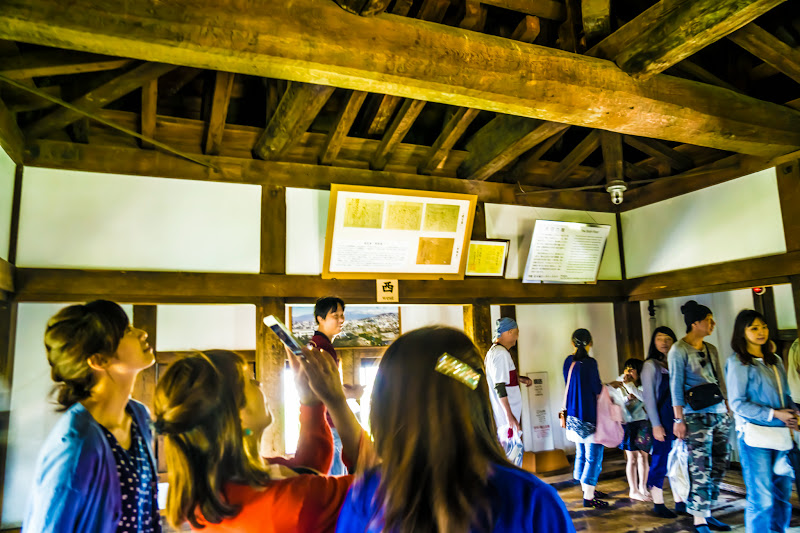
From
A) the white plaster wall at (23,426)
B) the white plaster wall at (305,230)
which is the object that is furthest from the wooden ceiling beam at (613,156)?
the white plaster wall at (23,426)

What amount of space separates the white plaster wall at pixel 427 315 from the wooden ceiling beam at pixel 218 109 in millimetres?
3426

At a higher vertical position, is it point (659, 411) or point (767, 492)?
point (659, 411)

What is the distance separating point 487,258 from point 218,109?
3.10 meters

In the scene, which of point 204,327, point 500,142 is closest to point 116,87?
point 204,327

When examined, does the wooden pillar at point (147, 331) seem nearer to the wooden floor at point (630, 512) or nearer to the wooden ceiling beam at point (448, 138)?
the wooden ceiling beam at point (448, 138)

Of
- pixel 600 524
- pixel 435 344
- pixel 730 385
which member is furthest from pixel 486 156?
pixel 435 344

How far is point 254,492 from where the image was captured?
1336 mm

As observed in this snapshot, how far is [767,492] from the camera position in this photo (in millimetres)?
3676

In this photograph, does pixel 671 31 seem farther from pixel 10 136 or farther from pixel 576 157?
pixel 10 136

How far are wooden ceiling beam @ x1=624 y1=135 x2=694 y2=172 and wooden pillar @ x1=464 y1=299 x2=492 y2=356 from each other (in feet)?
7.89

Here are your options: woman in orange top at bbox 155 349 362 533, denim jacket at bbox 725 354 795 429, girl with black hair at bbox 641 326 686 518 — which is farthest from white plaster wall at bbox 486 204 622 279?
woman in orange top at bbox 155 349 362 533

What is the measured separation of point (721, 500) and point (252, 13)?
6.19 meters


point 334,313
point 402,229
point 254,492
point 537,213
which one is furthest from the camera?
point 537,213

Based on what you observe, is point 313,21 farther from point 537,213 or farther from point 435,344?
point 537,213
